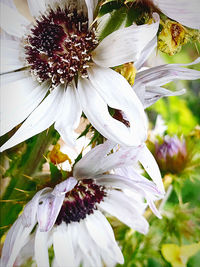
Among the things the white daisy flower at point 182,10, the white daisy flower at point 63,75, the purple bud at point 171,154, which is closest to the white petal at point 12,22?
the white daisy flower at point 63,75

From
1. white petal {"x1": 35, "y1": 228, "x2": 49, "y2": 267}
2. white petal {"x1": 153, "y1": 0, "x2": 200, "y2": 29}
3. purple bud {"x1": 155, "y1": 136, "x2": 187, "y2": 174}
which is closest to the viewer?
white petal {"x1": 153, "y1": 0, "x2": 200, "y2": 29}

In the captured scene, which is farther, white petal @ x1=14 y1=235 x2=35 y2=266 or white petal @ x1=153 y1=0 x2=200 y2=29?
white petal @ x1=14 y1=235 x2=35 y2=266

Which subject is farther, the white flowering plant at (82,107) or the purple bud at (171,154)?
the purple bud at (171,154)

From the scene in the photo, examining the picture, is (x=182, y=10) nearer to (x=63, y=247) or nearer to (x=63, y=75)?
(x=63, y=75)

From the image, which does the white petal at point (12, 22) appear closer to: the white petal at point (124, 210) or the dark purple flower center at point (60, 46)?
the dark purple flower center at point (60, 46)

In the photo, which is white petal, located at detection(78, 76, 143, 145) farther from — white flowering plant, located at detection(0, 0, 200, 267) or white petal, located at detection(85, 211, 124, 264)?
white petal, located at detection(85, 211, 124, 264)

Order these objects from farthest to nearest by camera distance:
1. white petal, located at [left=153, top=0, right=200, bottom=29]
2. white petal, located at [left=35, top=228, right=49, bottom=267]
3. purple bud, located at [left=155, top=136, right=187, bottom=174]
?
1. purple bud, located at [left=155, top=136, right=187, bottom=174]
2. white petal, located at [left=35, top=228, right=49, bottom=267]
3. white petal, located at [left=153, top=0, right=200, bottom=29]

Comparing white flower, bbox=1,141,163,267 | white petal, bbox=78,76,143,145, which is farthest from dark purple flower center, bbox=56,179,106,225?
white petal, bbox=78,76,143,145
